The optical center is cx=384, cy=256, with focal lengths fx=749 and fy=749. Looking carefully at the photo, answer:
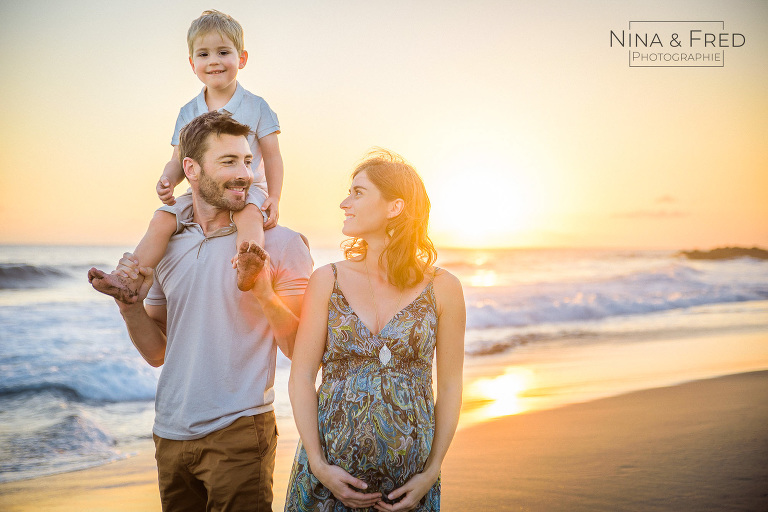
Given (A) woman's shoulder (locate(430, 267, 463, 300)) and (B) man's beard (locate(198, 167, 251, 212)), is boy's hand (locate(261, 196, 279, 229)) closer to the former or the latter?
(B) man's beard (locate(198, 167, 251, 212))

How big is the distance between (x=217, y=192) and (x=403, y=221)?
700mm

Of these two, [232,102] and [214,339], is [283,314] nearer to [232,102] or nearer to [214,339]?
[214,339]

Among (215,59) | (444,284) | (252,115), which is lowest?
(444,284)

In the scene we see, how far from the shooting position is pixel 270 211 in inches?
116

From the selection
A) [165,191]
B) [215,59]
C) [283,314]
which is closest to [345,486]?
[283,314]

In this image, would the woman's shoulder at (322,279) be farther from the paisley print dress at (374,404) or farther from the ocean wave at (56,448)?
the ocean wave at (56,448)

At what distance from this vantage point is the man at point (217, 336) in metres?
2.65

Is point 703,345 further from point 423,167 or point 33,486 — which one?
point 33,486

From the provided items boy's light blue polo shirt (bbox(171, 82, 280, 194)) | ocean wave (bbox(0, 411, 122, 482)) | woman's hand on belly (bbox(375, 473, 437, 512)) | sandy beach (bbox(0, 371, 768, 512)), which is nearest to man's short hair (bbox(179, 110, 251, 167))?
boy's light blue polo shirt (bbox(171, 82, 280, 194))

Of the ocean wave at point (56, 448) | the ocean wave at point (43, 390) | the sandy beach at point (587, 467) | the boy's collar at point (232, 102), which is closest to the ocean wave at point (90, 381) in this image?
the ocean wave at point (43, 390)

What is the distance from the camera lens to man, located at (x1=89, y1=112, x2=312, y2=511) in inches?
104

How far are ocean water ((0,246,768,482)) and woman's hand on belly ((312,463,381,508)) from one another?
12.6ft

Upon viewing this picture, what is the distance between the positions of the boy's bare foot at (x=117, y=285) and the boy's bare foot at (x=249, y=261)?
426 mm

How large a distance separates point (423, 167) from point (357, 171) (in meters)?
10.3
